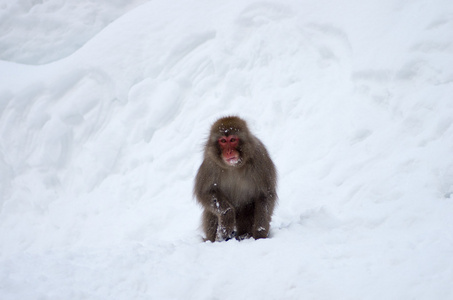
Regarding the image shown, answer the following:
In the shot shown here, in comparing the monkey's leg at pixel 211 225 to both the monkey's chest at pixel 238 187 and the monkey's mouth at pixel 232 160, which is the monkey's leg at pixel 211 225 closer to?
the monkey's chest at pixel 238 187

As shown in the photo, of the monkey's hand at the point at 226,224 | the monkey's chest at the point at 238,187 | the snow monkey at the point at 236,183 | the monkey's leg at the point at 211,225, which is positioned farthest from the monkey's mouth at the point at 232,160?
the monkey's leg at the point at 211,225

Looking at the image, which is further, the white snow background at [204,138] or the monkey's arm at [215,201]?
the monkey's arm at [215,201]

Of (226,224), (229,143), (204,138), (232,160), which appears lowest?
(226,224)

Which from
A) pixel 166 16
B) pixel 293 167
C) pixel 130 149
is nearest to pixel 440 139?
pixel 293 167

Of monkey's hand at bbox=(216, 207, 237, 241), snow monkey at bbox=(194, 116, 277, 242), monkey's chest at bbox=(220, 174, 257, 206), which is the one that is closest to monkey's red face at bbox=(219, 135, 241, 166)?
snow monkey at bbox=(194, 116, 277, 242)

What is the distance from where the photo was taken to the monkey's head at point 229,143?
3.85 meters

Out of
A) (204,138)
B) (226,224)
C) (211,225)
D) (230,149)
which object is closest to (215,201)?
(226,224)

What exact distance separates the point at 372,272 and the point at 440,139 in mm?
2263

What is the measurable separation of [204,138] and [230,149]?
75cm

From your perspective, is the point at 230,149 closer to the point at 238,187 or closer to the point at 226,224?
the point at 238,187

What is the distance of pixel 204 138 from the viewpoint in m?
4.54

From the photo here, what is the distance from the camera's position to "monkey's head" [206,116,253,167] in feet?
12.6

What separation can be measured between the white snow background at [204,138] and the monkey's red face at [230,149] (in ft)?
2.26

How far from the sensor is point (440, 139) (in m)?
4.41
